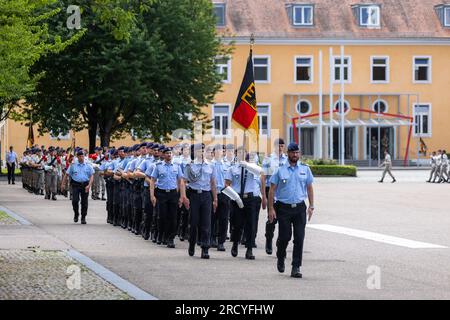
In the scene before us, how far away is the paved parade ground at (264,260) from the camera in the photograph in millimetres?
13422

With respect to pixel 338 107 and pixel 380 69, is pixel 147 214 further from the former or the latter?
pixel 380 69

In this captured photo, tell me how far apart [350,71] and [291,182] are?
207 ft

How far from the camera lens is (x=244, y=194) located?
1884cm

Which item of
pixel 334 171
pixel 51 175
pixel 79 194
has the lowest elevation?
pixel 334 171

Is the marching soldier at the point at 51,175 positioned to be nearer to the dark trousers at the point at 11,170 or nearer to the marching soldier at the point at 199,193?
the dark trousers at the point at 11,170

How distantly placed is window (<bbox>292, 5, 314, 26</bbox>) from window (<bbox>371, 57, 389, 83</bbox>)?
5.13 m

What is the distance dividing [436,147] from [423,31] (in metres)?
8.08

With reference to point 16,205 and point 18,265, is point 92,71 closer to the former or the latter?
point 16,205

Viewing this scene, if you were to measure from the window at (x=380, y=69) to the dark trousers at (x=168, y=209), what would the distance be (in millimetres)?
59244

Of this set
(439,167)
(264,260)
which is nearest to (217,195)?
(264,260)

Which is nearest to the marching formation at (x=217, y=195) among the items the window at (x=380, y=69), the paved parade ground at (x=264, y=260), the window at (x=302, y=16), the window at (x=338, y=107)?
the paved parade ground at (x=264, y=260)

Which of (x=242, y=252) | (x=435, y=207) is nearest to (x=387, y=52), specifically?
(x=435, y=207)

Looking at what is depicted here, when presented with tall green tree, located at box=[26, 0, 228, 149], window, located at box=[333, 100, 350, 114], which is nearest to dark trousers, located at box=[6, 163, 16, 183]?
tall green tree, located at box=[26, 0, 228, 149]
